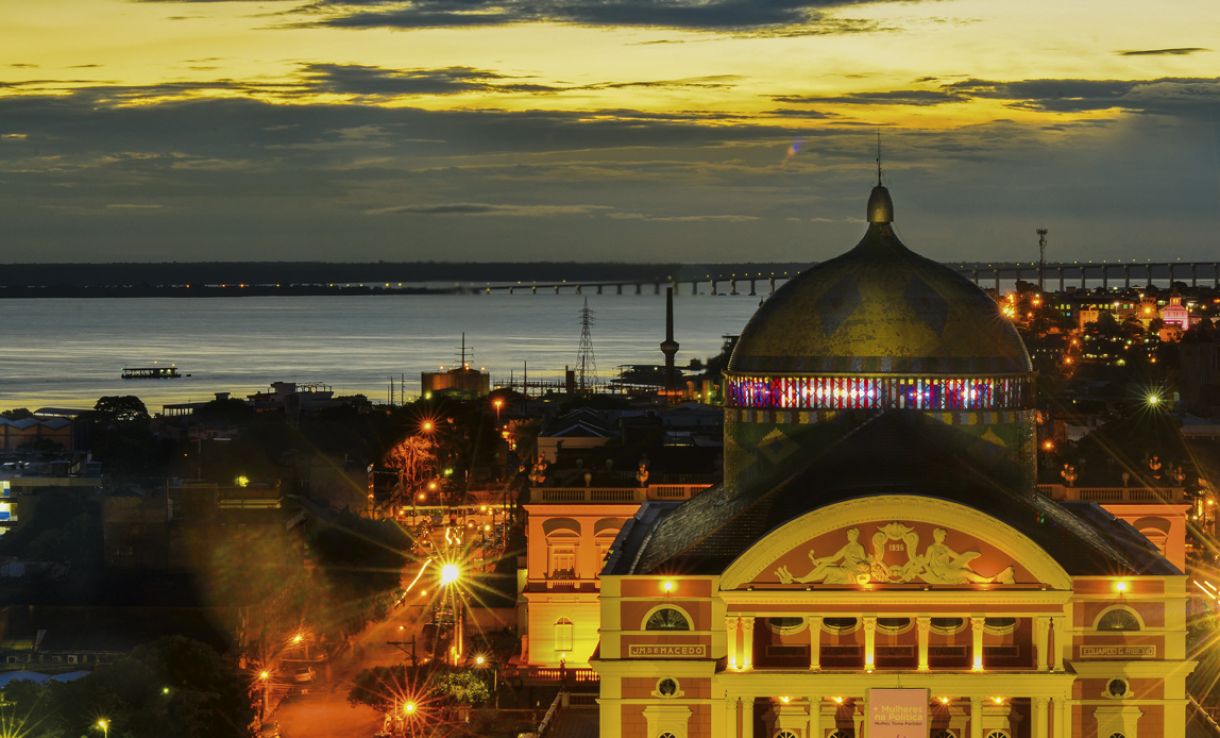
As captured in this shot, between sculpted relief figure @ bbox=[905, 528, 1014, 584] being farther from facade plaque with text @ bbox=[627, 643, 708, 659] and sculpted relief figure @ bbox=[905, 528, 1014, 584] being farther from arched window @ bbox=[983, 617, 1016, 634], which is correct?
facade plaque with text @ bbox=[627, 643, 708, 659]

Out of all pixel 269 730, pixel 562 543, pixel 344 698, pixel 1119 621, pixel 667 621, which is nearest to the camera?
pixel 1119 621

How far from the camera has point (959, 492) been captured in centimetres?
3653

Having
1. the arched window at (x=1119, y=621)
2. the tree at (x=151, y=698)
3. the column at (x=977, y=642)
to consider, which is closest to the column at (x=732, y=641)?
the column at (x=977, y=642)

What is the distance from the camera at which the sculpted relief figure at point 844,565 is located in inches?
1419

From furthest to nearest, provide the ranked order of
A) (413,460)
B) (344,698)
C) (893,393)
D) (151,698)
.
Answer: (413,460) → (344,698) → (893,393) → (151,698)

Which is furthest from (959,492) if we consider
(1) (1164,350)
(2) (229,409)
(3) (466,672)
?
(1) (1164,350)

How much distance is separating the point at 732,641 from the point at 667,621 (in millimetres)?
1103

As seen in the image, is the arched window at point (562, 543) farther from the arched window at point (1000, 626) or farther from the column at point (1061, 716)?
the column at point (1061, 716)

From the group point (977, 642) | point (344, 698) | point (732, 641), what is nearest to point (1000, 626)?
point (977, 642)

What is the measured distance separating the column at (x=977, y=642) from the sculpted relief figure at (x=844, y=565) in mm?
1810

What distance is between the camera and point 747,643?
36.4 metres

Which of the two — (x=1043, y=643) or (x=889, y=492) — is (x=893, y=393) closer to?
(x=889, y=492)

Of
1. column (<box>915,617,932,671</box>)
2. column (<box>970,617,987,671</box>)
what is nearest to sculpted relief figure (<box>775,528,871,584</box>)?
column (<box>915,617,932,671</box>)

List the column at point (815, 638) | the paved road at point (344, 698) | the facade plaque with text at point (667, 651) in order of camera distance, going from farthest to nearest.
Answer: the paved road at point (344, 698) → the facade plaque with text at point (667, 651) → the column at point (815, 638)
